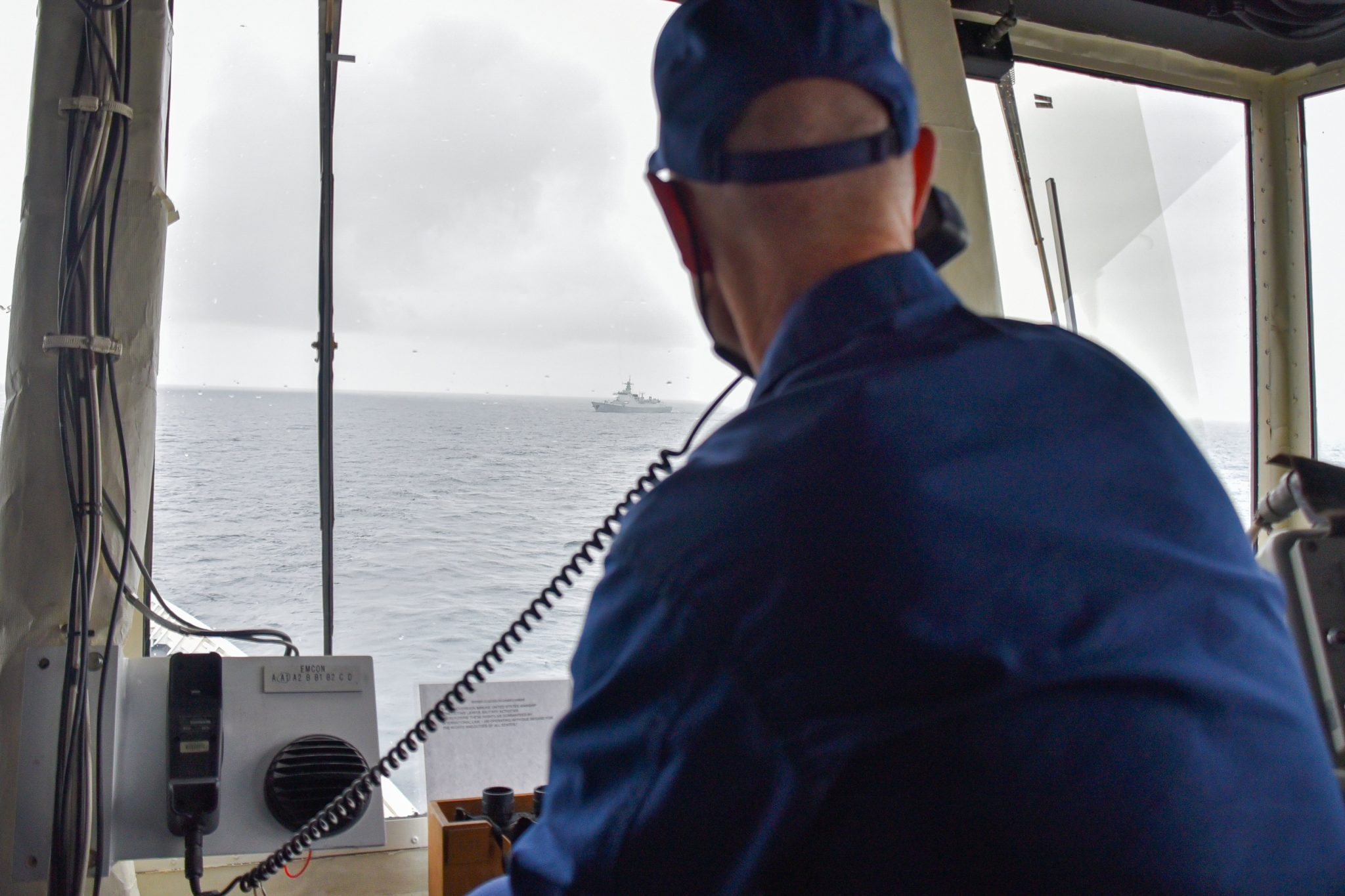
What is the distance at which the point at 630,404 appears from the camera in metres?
2.58

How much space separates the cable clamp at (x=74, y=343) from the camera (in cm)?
139

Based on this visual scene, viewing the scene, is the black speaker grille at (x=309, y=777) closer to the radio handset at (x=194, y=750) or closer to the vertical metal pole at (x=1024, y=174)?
the radio handset at (x=194, y=750)

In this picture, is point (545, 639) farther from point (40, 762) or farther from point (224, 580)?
point (40, 762)

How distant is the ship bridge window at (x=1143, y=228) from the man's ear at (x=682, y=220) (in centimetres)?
190

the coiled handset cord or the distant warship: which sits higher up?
the distant warship

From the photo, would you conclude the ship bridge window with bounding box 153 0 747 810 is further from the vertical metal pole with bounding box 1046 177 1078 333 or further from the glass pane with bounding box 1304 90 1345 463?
the glass pane with bounding box 1304 90 1345 463

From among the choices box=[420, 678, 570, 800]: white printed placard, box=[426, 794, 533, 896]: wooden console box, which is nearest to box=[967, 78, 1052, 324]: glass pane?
box=[420, 678, 570, 800]: white printed placard

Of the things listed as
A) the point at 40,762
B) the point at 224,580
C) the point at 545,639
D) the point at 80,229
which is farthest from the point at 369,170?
the point at 40,762

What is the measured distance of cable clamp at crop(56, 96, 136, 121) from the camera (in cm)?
143

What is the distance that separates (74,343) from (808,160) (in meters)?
1.15

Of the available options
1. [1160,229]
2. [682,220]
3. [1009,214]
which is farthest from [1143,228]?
[682,220]

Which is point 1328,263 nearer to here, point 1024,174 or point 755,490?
point 1024,174

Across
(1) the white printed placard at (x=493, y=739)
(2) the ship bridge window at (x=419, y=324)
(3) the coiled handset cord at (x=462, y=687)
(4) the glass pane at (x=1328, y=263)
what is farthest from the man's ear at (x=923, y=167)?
(4) the glass pane at (x=1328, y=263)

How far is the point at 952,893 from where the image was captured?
0.54 metres
